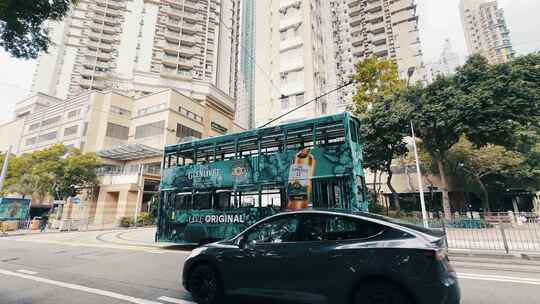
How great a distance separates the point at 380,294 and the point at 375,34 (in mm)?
66593

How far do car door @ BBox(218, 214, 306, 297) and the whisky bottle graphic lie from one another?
3.92 m

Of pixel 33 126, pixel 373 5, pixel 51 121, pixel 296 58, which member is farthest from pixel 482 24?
pixel 33 126

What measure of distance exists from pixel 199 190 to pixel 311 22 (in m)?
32.5

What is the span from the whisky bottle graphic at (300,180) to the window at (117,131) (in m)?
37.2

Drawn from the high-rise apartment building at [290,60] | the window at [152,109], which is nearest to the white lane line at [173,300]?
the high-rise apartment building at [290,60]

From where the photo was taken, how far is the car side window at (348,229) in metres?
3.11

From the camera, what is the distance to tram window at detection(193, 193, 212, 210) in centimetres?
945

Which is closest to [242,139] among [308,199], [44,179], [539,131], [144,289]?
[308,199]

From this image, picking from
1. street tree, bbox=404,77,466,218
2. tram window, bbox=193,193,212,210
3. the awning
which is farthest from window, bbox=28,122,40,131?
street tree, bbox=404,77,466,218

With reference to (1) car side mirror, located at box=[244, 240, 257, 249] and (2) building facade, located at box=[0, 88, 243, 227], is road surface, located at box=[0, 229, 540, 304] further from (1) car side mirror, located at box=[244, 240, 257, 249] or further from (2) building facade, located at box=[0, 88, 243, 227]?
(2) building facade, located at box=[0, 88, 243, 227]

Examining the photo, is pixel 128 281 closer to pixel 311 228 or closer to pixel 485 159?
pixel 311 228

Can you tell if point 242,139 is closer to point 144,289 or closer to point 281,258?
point 144,289

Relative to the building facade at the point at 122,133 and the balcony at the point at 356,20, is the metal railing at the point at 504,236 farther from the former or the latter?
the balcony at the point at 356,20

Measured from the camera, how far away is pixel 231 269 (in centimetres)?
373
